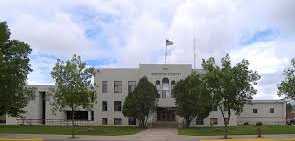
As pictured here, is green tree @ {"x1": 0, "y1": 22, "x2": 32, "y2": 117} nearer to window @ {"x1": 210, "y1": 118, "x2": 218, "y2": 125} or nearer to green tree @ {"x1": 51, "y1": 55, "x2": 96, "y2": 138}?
green tree @ {"x1": 51, "y1": 55, "x2": 96, "y2": 138}

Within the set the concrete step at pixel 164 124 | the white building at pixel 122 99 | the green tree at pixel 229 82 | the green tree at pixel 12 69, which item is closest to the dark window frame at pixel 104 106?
the white building at pixel 122 99

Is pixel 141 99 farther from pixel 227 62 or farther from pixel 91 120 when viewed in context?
pixel 227 62

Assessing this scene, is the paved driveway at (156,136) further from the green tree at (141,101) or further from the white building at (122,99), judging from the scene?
the white building at (122,99)

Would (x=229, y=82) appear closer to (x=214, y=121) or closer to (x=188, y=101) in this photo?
(x=188, y=101)

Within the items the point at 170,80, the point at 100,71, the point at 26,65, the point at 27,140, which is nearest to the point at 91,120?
the point at 100,71

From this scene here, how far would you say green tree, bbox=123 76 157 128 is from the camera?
232 ft

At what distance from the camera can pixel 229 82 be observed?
46125mm

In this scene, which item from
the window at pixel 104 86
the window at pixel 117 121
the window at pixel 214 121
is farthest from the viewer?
the window at pixel 104 86

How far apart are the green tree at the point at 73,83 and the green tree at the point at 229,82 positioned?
11317mm

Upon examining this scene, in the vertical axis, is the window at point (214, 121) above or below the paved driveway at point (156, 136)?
below

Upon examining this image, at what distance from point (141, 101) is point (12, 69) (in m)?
21.4

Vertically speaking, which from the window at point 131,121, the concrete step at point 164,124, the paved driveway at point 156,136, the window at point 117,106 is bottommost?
the concrete step at point 164,124

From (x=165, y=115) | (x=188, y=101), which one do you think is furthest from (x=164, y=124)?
(x=188, y=101)

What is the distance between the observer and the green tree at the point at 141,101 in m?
70.8
